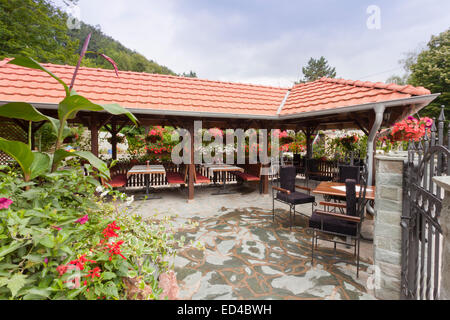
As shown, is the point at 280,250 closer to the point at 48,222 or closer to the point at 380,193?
the point at 380,193

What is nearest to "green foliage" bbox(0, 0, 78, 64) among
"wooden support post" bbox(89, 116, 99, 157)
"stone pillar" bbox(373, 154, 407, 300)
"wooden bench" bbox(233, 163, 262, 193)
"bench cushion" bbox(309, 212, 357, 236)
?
"wooden support post" bbox(89, 116, 99, 157)

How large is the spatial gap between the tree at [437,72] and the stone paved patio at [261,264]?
72.3 ft

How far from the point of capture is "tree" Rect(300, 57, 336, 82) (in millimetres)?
44500

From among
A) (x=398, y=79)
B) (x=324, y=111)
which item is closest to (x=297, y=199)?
(x=324, y=111)

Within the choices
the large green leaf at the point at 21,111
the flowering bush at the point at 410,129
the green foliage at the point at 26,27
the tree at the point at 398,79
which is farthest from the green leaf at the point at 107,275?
the tree at the point at 398,79

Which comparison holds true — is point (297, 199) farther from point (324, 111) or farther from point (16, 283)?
point (16, 283)

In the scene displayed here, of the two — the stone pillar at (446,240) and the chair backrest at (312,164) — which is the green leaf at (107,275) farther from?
the chair backrest at (312,164)

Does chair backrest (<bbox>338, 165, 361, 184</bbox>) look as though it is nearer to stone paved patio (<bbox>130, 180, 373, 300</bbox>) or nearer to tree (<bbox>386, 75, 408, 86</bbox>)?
stone paved patio (<bbox>130, 180, 373, 300</bbox>)

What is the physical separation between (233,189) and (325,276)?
522 centimetres

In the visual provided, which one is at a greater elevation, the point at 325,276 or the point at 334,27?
the point at 334,27

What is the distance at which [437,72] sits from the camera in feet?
60.8
